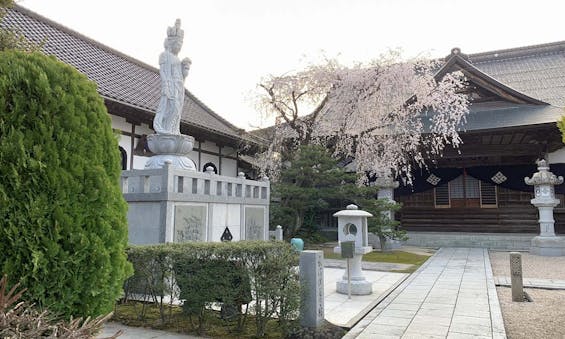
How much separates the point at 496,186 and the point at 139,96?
15640mm

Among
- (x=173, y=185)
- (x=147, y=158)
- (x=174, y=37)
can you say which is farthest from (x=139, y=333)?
(x=147, y=158)

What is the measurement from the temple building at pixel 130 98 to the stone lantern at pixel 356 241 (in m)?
5.73

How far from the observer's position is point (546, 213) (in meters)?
14.1

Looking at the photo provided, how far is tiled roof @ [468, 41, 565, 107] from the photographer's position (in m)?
17.8

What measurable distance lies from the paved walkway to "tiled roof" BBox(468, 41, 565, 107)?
12.1 meters

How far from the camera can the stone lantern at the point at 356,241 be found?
7285 mm

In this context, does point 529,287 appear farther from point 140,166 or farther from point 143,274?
point 140,166

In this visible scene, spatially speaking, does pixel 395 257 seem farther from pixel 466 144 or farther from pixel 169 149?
pixel 169 149

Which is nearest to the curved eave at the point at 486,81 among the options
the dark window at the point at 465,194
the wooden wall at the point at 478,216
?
the dark window at the point at 465,194

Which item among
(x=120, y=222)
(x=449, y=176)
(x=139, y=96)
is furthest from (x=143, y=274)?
(x=449, y=176)

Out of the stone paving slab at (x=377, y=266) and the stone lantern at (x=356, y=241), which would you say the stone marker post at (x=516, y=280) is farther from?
the stone paving slab at (x=377, y=266)

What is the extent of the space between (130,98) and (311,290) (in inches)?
396

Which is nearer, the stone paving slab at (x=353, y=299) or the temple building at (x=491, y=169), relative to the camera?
the stone paving slab at (x=353, y=299)

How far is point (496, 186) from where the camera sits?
17.4 meters
